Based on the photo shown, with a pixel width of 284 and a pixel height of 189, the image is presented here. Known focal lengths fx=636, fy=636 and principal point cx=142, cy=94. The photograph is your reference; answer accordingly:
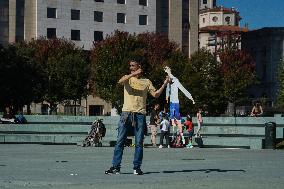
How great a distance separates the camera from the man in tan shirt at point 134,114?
10773 mm

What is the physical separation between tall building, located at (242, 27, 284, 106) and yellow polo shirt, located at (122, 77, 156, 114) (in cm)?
9862

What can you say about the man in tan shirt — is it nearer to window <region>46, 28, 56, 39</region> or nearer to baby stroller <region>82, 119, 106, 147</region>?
baby stroller <region>82, 119, 106, 147</region>

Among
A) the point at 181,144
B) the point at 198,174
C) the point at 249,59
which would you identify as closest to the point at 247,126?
the point at 181,144

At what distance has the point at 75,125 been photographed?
2745 centimetres

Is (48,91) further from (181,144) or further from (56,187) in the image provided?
(56,187)

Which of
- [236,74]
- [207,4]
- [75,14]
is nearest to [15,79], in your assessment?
[75,14]

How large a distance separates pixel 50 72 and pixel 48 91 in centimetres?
246

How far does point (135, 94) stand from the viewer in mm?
10898

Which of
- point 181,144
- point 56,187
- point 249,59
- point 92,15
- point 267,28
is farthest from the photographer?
point 267,28

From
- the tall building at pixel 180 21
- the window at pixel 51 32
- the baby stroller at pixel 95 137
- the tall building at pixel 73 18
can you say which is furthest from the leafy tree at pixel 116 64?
the baby stroller at pixel 95 137

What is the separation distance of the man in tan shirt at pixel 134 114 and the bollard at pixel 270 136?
488 inches

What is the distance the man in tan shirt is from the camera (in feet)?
35.3

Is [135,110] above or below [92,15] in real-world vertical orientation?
below

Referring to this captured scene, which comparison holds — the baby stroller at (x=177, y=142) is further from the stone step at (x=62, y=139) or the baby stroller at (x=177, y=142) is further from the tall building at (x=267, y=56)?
the tall building at (x=267, y=56)
